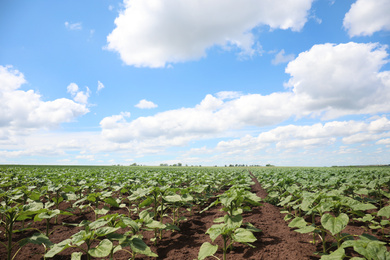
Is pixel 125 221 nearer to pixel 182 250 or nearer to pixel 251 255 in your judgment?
pixel 182 250

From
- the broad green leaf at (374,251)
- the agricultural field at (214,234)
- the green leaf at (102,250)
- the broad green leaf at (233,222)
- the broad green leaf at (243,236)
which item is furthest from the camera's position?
the broad green leaf at (233,222)

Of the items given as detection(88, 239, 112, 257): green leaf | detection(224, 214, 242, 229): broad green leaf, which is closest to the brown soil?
detection(224, 214, 242, 229): broad green leaf

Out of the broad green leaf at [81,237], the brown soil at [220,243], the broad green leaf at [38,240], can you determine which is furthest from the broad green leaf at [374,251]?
the broad green leaf at [38,240]

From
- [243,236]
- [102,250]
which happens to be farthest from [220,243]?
[102,250]

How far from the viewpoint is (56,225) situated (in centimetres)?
736

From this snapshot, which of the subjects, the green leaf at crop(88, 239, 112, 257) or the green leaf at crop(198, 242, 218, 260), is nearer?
the green leaf at crop(88, 239, 112, 257)

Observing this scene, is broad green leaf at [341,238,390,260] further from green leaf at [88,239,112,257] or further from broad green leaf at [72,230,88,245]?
broad green leaf at [72,230,88,245]

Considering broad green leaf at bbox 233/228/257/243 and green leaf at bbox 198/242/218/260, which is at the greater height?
broad green leaf at bbox 233/228/257/243

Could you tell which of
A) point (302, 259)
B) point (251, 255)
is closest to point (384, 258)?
point (302, 259)

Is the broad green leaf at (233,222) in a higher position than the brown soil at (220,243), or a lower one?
higher

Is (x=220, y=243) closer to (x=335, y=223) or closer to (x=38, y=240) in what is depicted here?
(x=335, y=223)

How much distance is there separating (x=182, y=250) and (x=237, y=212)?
1756 millimetres

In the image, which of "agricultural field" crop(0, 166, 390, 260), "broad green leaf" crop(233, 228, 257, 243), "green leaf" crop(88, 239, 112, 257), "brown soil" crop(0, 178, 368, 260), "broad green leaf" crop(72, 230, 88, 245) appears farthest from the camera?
"brown soil" crop(0, 178, 368, 260)

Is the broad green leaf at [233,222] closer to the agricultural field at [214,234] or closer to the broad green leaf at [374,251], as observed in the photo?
the agricultural field at [214,234]
